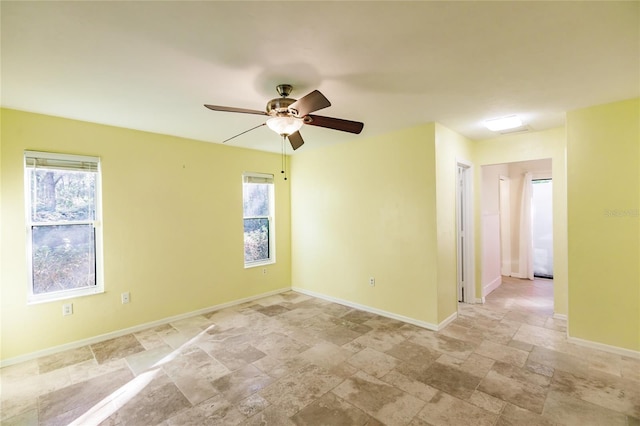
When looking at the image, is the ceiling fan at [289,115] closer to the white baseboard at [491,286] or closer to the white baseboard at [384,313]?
the white baseboard at [384,313]

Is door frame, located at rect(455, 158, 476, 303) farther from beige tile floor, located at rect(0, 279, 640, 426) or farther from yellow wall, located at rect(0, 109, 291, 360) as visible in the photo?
yellow wall, located at rect(0, 109, 291, 360)

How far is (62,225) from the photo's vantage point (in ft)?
10.6

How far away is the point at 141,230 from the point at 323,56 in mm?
3156

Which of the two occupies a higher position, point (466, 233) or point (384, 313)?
point (466, 233)

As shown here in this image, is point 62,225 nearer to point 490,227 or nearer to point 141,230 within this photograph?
point 141,230

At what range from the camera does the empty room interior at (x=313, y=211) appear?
1.80 m

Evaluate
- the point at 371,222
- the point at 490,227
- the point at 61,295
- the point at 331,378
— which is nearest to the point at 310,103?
the point at 331,378

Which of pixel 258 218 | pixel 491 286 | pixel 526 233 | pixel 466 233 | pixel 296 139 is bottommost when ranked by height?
pixel 491 286

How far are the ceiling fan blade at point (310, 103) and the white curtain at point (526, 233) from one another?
5.78 meters

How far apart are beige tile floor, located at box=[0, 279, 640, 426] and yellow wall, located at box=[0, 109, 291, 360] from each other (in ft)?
1.18

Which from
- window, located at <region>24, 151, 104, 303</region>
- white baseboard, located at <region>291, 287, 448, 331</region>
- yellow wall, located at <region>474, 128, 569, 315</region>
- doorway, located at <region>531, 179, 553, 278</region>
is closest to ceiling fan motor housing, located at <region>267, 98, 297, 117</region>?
window, located at <region>24, 151, 104, 303</region>

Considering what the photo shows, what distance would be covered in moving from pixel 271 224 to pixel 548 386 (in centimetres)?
412

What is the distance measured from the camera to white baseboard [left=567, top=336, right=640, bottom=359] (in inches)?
110

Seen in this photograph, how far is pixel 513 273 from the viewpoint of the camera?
620 centimetres
